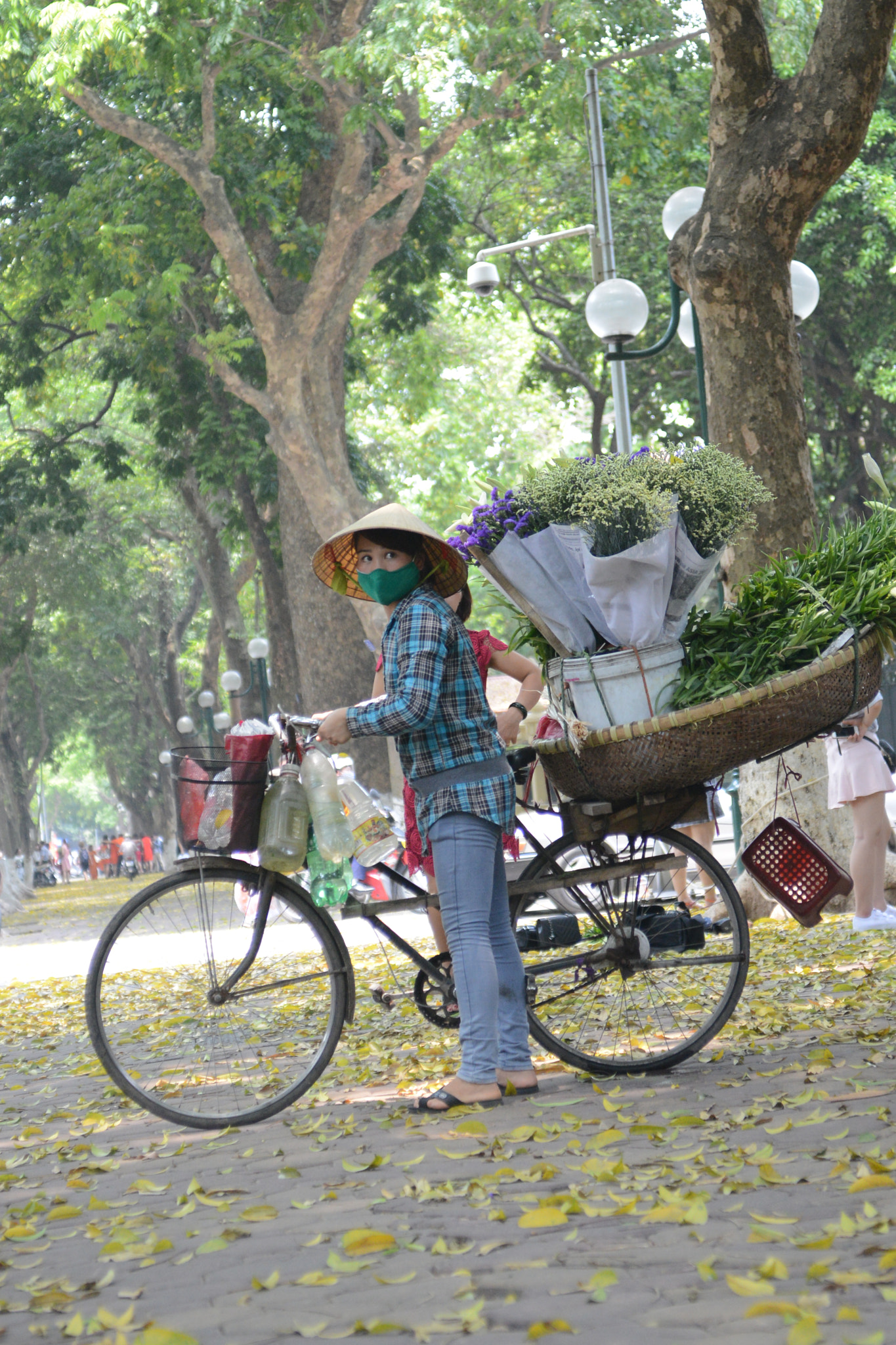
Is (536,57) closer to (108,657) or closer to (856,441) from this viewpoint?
(856,441)

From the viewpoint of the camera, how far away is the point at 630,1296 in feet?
9.08

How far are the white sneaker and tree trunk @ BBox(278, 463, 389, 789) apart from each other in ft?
34.4

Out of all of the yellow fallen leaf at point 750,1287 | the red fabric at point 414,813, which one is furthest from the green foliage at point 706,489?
the yellow fallen leaf at point 750,1287

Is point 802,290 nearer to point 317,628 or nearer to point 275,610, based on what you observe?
point 317,628

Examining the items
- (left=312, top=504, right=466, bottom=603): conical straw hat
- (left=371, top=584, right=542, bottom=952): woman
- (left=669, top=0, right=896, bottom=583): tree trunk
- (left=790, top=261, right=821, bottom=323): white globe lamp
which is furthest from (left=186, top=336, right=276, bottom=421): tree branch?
(left=312, top=504, right=466, bottom=603): conical straw hat

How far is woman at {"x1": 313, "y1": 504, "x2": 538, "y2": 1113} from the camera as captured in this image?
4.39 m

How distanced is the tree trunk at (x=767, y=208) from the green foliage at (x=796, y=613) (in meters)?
3.39

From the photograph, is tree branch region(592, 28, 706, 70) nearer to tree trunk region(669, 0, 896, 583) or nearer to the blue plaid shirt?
tree trunk region(669, 0, 896, 583)

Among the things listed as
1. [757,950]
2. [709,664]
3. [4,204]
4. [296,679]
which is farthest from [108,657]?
[709,664]

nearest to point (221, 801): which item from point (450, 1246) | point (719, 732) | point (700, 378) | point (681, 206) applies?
point (719, 732)

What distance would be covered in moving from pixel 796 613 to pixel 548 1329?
277 cm

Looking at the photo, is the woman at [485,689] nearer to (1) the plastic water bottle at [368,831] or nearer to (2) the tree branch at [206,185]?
(1) the plastic water bottle at [368,831]

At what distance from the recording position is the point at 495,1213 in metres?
3.32

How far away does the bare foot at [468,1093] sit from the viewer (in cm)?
446
